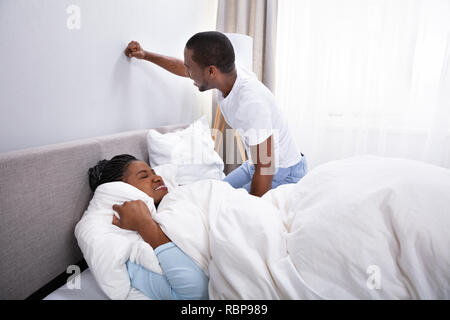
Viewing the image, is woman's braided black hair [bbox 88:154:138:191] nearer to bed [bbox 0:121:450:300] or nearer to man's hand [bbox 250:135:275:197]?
bed [bbox 0:121:450:300]

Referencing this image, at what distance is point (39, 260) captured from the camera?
822 millimetres

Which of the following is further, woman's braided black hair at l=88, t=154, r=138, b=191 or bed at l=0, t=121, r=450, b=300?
woman's braided black hair at l=88, t=154, r=138, b=191

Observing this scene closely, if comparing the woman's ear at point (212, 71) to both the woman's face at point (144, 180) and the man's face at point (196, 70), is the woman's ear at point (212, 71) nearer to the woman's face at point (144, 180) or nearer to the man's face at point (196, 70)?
the man's face at point (196, 70)

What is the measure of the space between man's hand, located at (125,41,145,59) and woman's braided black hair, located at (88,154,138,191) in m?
0.63

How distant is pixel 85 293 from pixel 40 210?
0.93 ft

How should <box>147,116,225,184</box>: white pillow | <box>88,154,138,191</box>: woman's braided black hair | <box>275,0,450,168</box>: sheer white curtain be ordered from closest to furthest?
<box>88,154,138,191</box>: woman's braided black hair → <box>147,116,225,184</box>: white pillow → <box>275,0,450,168</box>: sheer white curtain

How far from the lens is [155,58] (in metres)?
1.57

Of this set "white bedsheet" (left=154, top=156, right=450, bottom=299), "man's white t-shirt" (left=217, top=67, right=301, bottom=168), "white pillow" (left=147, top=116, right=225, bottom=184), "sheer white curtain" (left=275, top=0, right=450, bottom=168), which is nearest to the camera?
"white bedsheet" (left=154, top=156, right=450, bottom=299)

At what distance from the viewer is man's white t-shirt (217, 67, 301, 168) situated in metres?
1.28

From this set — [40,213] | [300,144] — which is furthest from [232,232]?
[300,144]

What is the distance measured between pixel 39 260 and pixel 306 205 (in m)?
0.83

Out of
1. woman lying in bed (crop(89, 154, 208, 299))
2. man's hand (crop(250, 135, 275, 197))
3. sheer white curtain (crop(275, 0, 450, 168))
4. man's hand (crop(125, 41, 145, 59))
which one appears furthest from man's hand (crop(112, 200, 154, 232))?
sheer white curtain (crop(275, 0, 450, 168))

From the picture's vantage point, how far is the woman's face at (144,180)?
1.11 meters
